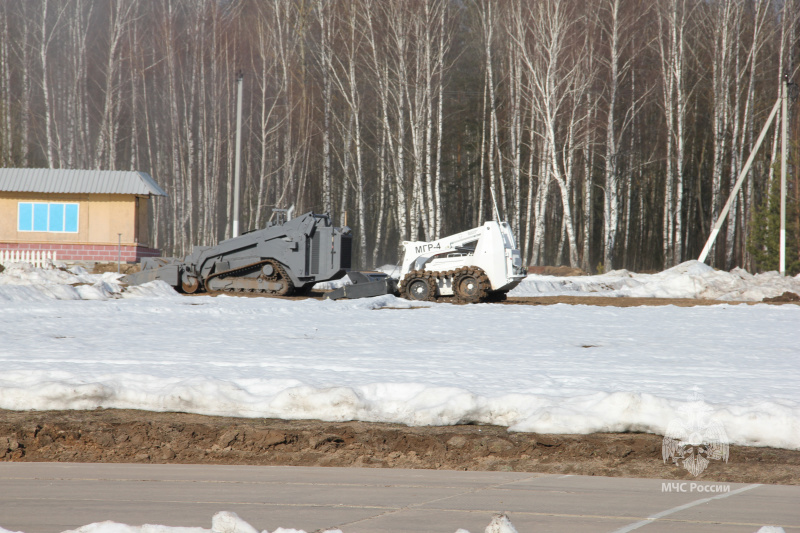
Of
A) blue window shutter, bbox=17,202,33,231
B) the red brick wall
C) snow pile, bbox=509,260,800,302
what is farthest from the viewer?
blue window shutter, bbox=17,202,33,231

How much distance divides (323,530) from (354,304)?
1239 centimetres


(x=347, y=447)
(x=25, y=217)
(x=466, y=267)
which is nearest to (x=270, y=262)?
(x=466, y=267)

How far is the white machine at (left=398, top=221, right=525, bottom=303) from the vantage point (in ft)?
62.5

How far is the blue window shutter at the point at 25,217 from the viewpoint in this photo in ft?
94.9

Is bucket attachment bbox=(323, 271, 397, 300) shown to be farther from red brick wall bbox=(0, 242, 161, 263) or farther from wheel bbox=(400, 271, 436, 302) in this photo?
red brick wall bbox=(0, 242, 161, 263)

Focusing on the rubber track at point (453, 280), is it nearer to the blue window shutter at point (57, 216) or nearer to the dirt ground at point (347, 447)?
the dirt ground at point (347, 447)

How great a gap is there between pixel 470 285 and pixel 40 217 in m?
17.9

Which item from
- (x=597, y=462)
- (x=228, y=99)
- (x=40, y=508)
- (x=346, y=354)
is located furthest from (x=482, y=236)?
(x=228, y=99)

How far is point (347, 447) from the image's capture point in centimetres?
728

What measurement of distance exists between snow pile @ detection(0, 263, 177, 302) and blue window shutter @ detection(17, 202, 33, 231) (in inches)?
323

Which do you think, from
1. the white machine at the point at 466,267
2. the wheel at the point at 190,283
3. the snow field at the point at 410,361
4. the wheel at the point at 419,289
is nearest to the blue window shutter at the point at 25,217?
the wheel at the point at 190,283

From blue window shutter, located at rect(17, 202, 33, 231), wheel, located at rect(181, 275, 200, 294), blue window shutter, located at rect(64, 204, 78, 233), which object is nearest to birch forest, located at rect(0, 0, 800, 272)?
blue window shutter, located at rect(64, 204, 78, 233)

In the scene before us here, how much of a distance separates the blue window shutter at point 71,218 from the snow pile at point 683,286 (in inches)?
648

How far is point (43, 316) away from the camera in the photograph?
14312mm
